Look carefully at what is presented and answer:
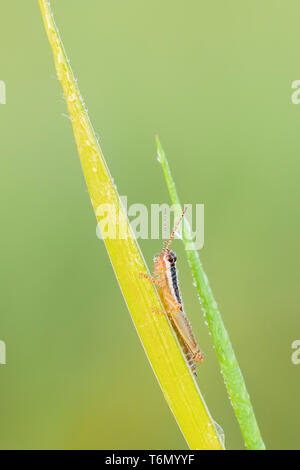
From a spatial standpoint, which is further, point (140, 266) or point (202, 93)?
point (202, 93)

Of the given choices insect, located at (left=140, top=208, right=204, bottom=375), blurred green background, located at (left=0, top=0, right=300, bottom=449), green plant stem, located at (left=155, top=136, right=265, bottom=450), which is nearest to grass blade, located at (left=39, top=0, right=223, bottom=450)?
green plant stem, located at (left=155, top=136, right=265, bottom=450)

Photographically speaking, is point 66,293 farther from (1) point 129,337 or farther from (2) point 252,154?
(2) point 252,154

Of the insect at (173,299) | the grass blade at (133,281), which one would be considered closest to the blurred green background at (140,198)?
the insect at (173,299)

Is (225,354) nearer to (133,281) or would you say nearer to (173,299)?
(133,281)

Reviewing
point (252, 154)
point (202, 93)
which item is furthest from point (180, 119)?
point (252, 154)
